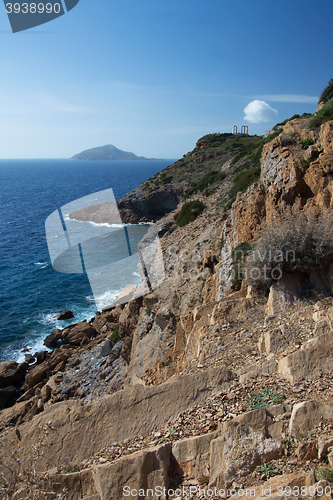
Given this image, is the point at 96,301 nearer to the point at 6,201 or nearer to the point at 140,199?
the point at 140,199

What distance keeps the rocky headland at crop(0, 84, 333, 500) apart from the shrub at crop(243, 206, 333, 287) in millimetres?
36

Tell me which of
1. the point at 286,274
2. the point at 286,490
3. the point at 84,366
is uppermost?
the point at 286,274

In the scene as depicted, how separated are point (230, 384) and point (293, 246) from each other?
3.92 meters

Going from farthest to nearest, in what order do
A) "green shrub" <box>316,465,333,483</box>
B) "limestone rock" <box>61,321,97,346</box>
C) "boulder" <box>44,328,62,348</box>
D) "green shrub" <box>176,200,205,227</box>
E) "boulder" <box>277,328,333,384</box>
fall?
"boulder" <box>44,328,62,348</box>
"limestone rock" <box>61,321,97,346</box>
"green shrub" <box>176,200,205,227</box>
"boulder" <box>277,328,333,384</box>
"green shrub" <box>316,465,333,483</box>

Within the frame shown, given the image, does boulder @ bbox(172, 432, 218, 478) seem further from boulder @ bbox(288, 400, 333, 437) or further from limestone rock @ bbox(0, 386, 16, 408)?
limestone rock @ bbox(0, 386, 16, 408)

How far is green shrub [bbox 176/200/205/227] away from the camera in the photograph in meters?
22.1

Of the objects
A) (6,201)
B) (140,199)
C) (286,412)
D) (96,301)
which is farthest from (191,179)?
(6,201)

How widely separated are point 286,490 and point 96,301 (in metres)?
27.4

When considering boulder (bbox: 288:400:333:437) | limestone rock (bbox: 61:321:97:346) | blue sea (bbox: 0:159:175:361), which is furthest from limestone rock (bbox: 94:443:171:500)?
blue sea (bbox: 0:159:175:361)

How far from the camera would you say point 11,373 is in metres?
20.0

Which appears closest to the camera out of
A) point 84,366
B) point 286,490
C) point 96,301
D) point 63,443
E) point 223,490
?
point 286,490

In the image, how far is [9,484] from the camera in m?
3.85

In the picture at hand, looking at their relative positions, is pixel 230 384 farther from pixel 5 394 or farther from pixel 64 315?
pixel 64 315

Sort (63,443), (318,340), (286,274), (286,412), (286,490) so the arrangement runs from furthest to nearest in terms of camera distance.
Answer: (286,274) → (318,340) → (63,443) → (286,412) → (286,490)
